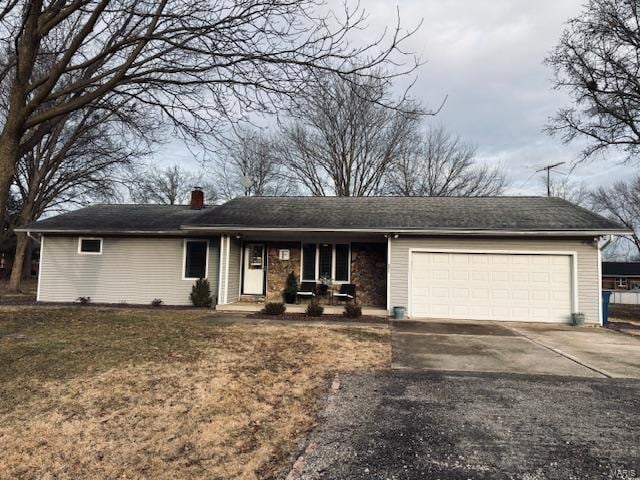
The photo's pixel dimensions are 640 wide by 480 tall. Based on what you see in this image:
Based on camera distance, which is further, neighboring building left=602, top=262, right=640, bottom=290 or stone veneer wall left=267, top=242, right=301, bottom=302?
neighboring building left=602, top=262, right=640, bottom=290

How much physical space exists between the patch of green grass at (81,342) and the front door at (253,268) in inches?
124

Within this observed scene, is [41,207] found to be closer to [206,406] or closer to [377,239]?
[377,239]

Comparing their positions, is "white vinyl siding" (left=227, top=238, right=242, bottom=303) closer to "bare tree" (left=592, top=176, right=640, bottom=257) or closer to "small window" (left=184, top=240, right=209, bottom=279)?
"small window" (left=184, top=240, right=209, bottom=279)

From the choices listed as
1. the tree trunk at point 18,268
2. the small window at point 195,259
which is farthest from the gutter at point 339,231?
the tree trunk at point 18,268

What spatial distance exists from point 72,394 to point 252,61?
5004 millimetres

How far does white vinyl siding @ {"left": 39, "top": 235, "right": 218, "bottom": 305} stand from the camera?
13539mm

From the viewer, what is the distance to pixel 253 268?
14.1 meters

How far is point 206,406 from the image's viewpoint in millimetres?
4582

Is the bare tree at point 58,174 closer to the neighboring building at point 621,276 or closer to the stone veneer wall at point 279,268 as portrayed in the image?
the stone veneer wall at point 279,268

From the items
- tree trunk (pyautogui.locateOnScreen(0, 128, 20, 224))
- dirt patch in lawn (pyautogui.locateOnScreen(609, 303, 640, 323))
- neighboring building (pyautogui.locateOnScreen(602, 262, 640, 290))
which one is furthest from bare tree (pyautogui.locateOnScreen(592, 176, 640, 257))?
tree trunk (pyautogui.locateOnScreen(0, 128, 20, 224))

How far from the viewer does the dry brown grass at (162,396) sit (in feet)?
11.5

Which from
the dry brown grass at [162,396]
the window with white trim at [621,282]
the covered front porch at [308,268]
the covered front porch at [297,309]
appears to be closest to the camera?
the dry brown grass at [162,396]

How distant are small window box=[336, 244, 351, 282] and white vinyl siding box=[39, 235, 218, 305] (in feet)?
12.9

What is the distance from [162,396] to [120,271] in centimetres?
1014
